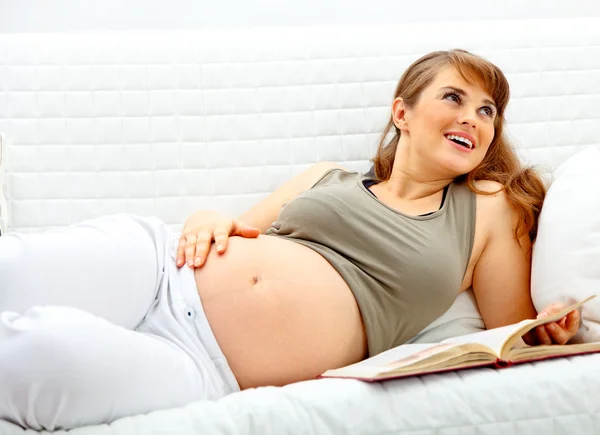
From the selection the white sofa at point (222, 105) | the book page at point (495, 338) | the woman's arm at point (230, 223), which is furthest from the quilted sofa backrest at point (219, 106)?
the book page at point (495, 338)

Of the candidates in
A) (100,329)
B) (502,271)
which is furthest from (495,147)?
(100,329)

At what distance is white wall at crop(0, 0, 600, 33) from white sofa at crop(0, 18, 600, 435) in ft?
1.31

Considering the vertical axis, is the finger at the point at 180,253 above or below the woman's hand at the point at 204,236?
below

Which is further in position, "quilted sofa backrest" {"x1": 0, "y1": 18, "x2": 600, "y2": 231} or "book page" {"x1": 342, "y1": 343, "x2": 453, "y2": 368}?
"quilted sofa backrest" {"x1": 0, "y1": 18, "x2": 600, "y2": 231}

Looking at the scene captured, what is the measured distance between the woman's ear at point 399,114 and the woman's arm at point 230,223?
169 mm

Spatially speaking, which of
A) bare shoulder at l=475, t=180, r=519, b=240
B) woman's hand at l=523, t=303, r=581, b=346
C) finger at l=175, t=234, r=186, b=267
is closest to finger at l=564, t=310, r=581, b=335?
woman's hand at l=523, t=303, r=581, b=346

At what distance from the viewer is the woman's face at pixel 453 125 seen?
→ 1445 mm

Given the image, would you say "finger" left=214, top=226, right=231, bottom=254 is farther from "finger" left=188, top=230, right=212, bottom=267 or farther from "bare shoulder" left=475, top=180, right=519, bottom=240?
"bare shoulder" left=475, top=180, right=519, bottom=240

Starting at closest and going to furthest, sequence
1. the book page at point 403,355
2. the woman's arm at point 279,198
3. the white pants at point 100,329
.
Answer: the white pants at point 100,329 < the book page at point 403,355 < the woman's arm at point 279,198

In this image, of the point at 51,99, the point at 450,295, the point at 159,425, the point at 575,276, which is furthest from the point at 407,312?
the point at 51,99

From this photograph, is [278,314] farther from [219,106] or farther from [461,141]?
[219,106]

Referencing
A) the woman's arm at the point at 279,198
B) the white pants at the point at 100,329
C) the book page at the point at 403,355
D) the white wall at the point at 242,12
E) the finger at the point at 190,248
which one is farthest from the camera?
the white wall at the point at 242,12

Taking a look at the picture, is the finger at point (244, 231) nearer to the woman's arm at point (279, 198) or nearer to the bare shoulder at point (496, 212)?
the woman's arm at point (279, 198)

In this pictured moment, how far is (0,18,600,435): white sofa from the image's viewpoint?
1649mm
